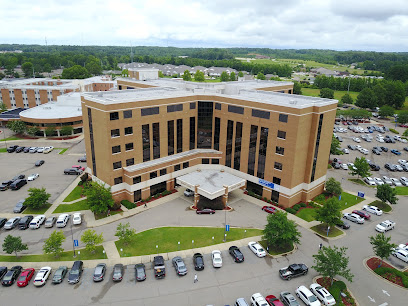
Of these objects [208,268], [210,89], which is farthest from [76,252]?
[210,89]

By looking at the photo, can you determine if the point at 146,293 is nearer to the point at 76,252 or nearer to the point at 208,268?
the point at 208,268

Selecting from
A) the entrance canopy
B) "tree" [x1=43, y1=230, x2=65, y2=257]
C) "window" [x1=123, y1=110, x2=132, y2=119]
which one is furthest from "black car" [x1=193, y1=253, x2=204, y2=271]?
"window" [x1=123, y1=110, x2=132, y2=119]

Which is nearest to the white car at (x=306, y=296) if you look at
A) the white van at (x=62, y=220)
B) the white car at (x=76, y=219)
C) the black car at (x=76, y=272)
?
the black car at (x=76, y=272)

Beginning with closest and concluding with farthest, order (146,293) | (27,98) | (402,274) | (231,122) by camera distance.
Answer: (146,293) < (402,274) < (231,122) < (27,98)

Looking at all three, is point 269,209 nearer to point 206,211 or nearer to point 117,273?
point 206,211

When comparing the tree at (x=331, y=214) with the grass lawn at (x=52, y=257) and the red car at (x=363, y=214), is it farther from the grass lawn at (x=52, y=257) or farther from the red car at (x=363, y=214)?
the grass lawn at (x=52, y=257)

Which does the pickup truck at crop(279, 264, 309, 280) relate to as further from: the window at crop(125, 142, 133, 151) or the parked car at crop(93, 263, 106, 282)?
the window at crop(125, 142, 133, 151)
